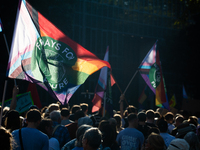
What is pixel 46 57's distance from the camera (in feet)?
19.7

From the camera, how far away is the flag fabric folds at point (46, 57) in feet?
18.0

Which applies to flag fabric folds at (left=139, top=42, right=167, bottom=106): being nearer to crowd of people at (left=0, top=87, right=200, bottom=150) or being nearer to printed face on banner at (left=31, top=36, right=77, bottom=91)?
crowd of people at (left=0, top=87, right=200, bottom=150)

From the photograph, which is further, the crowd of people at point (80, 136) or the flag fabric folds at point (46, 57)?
the flag fabric folds at point (46, 57)

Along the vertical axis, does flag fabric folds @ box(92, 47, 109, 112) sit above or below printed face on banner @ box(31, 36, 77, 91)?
below

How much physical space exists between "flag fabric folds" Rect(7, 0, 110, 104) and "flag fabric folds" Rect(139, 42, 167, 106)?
13.7 ft

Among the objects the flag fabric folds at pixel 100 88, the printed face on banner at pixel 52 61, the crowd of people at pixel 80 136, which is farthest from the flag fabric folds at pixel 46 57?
the flag fabric folds at pixel 100 88

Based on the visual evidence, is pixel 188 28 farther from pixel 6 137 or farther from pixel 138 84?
pixel 6 137

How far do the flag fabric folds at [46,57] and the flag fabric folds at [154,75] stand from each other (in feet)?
13.7

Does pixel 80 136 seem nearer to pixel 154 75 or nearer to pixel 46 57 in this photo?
pixel 46 57

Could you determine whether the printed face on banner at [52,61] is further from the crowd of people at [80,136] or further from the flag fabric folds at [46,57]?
the crowd of people at [80,136]

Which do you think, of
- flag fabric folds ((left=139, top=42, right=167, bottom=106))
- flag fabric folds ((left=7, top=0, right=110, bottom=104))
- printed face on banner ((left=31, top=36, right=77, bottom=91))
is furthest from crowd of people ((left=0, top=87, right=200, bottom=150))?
flag fabric folds ((left=139, top=42, right=167, bottom=106))

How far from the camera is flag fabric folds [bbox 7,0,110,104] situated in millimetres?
5488

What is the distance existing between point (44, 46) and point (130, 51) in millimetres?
28889

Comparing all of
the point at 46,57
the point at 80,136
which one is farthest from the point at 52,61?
the point at 80,136
